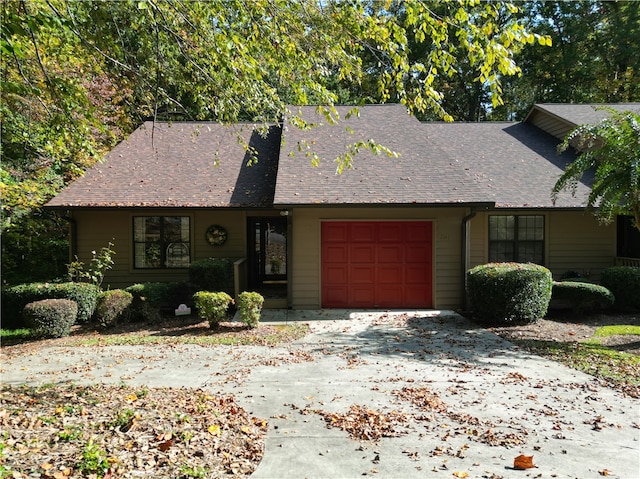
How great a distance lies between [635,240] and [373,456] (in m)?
12.4

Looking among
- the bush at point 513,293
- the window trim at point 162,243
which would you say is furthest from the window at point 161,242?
the bush at point 513,293

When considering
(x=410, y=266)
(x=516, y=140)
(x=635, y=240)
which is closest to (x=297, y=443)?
(x=410, y=266)

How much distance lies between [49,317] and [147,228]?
396 cm

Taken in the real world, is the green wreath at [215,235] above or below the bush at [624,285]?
above

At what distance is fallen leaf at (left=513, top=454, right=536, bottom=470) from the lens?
345 cm

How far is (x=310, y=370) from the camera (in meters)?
6.27

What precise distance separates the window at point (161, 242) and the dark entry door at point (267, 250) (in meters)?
1.92

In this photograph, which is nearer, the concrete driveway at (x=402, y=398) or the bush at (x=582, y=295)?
the concrete driveway at (x=402, y=398)

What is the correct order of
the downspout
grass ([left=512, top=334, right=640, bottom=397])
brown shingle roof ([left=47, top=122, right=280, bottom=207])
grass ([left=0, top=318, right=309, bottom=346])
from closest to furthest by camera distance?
grass ([left=512, top=334, right=640, bottom=397])
grass ([left=0, top=318, right=309, bottom=346])
brown shingle roof ([left=47, top=122, right=280, bottom=207])
the downspout

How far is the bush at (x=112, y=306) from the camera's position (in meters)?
9.41

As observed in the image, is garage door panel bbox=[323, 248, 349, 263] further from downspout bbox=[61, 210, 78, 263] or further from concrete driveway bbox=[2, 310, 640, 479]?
downspout bbox=[61, 210, 78, 263]

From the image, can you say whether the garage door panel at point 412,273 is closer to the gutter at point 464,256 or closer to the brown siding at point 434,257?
the brown siding at point 434,257

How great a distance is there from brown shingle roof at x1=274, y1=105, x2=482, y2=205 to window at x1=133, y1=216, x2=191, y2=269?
3.33 metres

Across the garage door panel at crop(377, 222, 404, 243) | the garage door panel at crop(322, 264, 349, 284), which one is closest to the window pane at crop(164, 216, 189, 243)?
the garage door panel at crop(322, 264, 349, 284)
